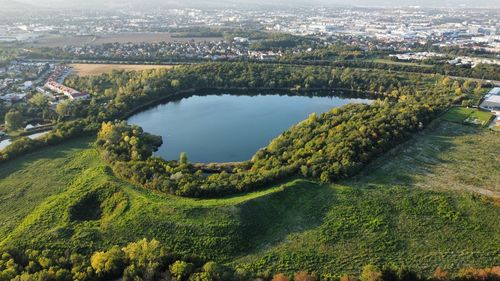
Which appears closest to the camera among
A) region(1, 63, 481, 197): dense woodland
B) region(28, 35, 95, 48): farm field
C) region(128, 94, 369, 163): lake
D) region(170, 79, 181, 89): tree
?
region(1, 63, 481, 197): dense woodland

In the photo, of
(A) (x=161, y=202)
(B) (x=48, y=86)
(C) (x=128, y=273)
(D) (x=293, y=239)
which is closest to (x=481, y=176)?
(D) (x=293, y=239)

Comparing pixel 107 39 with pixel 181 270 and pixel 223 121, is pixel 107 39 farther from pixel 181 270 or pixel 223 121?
pixel 181 270

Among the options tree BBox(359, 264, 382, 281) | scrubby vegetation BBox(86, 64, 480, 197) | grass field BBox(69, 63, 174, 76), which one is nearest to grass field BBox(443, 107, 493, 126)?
scrubby vegetation BBox(86, 64, 480, 197)

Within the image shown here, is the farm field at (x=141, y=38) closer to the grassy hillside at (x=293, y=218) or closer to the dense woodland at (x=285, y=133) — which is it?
the dense woodland at (x=285, y=133)

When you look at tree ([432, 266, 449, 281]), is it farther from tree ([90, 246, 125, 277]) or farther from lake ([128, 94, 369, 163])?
lake ([128, 94, 369, 163])

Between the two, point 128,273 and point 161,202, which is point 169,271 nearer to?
point 128,273

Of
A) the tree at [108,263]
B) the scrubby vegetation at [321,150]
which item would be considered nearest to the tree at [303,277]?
Result: the tree at [108,263]

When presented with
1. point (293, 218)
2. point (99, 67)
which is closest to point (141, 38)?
point (99, 67)
